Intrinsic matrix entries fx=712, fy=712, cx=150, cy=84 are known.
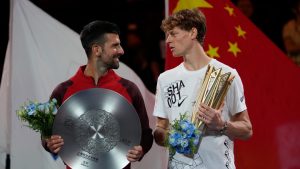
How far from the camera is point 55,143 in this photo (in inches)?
153

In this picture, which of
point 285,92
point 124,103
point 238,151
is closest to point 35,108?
point 124,103

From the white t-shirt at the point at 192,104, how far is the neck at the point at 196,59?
3 centimetres

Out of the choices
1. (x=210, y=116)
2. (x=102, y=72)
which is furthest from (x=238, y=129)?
(x=102, y=72)

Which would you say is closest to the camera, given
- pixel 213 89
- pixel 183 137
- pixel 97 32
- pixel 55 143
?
pixel 183 137

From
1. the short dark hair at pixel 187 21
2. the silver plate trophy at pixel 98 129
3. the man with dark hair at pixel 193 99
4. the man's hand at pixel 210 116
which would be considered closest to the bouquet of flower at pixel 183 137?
the man's hand at pixel 210 116

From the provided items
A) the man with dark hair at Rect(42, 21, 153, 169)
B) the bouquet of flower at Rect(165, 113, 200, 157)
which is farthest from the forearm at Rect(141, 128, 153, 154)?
the bouquet of flower at Rect(165, 113, 200, 157)

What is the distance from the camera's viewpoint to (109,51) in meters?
4.18

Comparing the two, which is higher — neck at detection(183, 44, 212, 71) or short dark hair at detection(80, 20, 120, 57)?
short dark hair at detection(80, 20, 120, 57)

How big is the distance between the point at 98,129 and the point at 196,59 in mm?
678

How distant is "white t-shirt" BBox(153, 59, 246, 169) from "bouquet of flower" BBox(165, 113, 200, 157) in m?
0.23

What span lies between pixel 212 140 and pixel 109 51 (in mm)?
814

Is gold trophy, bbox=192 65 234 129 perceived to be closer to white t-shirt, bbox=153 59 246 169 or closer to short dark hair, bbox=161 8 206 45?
white t-shirt, bbox=153 59 246 169

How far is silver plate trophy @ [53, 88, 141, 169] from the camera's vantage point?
3904 millimetres

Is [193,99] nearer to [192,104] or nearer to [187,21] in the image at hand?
[192,104]
